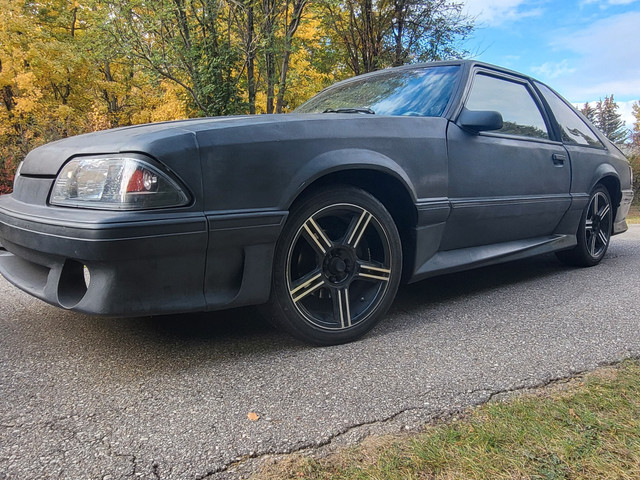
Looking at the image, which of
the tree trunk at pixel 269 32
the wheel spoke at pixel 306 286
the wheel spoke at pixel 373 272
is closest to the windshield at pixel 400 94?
the wheel spoke at pixel 373 272

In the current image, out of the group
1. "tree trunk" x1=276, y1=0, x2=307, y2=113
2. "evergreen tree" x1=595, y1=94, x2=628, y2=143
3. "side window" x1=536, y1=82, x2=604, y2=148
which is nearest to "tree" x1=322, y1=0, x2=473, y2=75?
"tree trunk" x1=276, y1=0, x2=307, y2=113

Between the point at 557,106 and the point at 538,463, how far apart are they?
11.4ft

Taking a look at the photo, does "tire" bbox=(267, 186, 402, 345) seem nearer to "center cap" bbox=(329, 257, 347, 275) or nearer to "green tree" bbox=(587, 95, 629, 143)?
"center cap" bbox=(329, 257, 347, 275)

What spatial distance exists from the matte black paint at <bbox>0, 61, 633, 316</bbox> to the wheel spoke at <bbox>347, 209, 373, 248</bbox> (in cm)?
23

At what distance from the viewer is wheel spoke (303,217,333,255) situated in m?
2.30

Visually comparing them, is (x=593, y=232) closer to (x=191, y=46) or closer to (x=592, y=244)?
(x=592, y=244)

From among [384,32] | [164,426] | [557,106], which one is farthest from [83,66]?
[164,426]

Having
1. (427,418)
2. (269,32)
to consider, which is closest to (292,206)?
(427,418)

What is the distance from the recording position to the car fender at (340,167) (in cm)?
221

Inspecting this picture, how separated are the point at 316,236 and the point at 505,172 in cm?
154

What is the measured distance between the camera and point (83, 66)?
1950 cm

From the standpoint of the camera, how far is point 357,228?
2.45 meters

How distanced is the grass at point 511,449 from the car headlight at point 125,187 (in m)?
1.08

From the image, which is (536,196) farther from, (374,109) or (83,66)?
(83,66)
